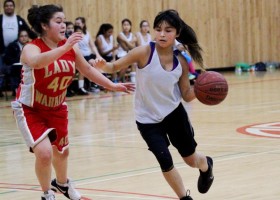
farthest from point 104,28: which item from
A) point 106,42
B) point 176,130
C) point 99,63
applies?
point 176,130

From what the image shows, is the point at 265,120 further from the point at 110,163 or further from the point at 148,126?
the point at 148,126

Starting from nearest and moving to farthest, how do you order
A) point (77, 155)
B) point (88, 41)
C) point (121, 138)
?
point (77, 155) → point (121, 138) → point (88, 41)

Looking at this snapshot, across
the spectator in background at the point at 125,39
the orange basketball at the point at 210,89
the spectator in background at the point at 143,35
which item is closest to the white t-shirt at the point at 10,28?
the spectator in background at the point at 125,39

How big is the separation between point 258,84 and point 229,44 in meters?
6.27

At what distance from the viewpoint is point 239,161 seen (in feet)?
25.1

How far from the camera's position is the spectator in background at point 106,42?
18594mm

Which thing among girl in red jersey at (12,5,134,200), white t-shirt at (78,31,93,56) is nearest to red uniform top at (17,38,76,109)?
girl in red jersey at (12,5,134,200)

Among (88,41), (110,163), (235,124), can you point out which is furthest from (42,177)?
(88,41)

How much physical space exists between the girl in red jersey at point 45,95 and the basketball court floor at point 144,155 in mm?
598

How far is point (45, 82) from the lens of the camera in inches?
232

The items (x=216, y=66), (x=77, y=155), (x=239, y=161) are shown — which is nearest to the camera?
(x=239, y=161)

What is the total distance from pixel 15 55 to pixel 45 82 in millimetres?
10519

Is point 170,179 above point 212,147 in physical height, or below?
above

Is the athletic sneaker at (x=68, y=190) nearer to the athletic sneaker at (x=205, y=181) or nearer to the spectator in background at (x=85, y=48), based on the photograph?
the athletic sneaker at (x=205, y=181)
